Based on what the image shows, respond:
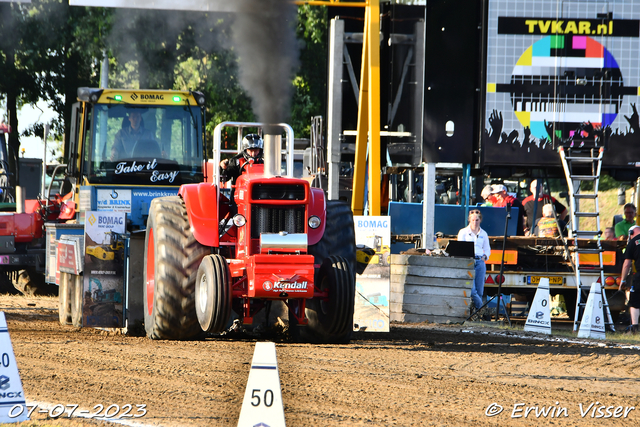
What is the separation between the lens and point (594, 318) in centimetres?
1168

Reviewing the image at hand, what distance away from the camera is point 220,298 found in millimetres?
7918

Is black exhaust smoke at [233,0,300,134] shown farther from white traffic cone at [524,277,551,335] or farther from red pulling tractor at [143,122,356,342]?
white traffic cone at [524,277,551,335]

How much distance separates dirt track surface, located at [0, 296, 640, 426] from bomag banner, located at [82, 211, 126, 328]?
25 centimetres

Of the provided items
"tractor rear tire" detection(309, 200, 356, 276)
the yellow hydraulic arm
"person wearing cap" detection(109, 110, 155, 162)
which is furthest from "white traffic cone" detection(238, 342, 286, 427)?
the yellow hydraulic arm

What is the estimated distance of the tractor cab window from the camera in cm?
1171

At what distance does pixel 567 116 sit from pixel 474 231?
2.37 metres

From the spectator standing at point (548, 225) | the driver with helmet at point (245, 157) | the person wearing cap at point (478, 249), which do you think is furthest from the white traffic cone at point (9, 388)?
the spectator standing at point (548, 225)

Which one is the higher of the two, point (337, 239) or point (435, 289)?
point (337, 239)

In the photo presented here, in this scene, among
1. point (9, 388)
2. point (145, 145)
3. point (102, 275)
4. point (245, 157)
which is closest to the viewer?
point (9, 388)

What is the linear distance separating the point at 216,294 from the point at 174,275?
2.66 ft

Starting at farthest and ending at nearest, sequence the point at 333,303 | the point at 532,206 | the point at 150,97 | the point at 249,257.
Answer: the point at 532,206 → the point at 150,97 → the point at 333,303 → the point at 249,257

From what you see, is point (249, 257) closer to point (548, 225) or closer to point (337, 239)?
point (337, 239)

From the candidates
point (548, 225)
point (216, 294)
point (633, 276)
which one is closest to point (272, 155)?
point (216, 294)

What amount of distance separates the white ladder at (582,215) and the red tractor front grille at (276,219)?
17.2 ft
